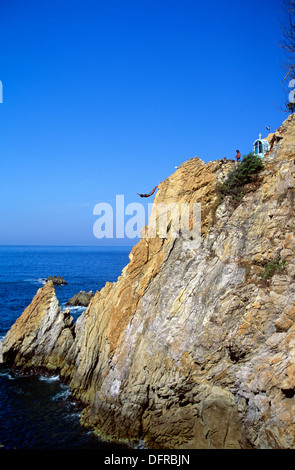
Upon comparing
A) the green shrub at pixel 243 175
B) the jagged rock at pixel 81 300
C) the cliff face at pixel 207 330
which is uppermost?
the green shrub at pixel 243 175

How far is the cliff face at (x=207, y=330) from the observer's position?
14844mm

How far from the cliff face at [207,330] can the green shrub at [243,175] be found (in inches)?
22.5

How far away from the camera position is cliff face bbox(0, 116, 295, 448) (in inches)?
584

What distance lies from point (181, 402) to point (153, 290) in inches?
260

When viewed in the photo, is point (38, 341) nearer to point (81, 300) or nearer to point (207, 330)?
point (207, 330)

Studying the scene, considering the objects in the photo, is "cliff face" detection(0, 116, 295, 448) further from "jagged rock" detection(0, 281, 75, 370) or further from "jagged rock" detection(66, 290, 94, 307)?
"jagged rock" detection(66, 290, 94, 307)

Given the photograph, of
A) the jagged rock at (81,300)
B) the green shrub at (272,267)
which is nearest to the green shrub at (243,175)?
the green shrub at (272,267)

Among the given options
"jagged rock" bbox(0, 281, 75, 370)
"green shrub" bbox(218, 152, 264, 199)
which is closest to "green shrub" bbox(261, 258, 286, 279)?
"green shrub" bbox(218, 152, 264, 199)

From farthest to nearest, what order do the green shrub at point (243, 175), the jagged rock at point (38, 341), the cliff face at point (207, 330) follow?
the jagged rock at point (38, 341), the green shrub at point (243, 175), the cliff face at point (207, 330)

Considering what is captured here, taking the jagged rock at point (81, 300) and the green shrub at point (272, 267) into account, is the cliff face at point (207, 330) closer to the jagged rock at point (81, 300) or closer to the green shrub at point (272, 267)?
the green shrub at point (272, 267)

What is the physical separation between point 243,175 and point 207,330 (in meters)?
9.72

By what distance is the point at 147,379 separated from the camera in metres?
18.4
